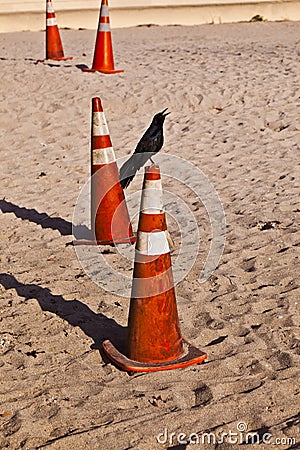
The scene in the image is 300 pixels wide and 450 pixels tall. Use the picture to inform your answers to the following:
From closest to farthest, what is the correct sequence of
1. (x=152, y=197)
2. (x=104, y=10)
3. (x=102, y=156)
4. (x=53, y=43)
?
1. (x=152, y=197)
2. (x=102, y=156)
3. (x=104, y=10)
4. (x=53, y=43)

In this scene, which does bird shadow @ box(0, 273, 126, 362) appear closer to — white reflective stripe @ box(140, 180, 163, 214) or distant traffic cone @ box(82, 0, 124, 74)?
white reflective stripe @ box(140, 180, 163, 214)

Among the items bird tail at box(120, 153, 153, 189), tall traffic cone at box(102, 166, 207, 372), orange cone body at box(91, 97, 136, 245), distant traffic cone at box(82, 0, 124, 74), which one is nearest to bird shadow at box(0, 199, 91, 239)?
orange cone body at box(91, 97, 136, 245)

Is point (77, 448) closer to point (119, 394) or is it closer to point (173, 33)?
point (119, 394)

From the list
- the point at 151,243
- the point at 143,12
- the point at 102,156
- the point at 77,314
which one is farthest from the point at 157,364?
the point at 143,12

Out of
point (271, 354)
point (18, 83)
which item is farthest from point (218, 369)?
point (18, 83)

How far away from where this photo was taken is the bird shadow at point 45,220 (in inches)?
213

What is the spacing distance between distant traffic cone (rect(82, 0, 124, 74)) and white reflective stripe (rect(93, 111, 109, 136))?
198 inches

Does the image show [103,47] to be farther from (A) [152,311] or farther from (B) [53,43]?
(A) [152,311]

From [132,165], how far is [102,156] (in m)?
0.21

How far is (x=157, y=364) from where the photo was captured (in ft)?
11.3

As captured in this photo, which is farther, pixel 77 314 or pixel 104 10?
pixel 104 10

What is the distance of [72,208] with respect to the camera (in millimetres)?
5996

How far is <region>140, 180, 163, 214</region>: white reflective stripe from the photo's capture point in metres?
3.40

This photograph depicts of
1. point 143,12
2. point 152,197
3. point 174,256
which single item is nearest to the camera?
point 152,197
